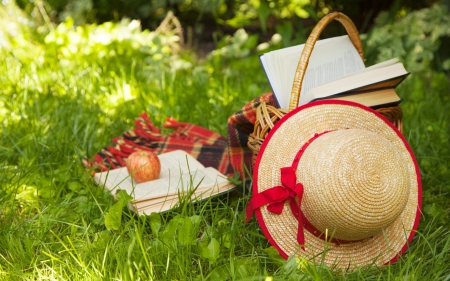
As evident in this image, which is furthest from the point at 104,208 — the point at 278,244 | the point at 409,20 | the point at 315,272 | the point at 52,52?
the point at 409,20

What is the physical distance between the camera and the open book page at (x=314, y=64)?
6.81 feet

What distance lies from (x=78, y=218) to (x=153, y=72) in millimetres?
2055

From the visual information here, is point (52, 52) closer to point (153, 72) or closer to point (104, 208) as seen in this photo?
point (153, 72)

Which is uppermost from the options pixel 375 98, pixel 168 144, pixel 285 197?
pixel 375 98

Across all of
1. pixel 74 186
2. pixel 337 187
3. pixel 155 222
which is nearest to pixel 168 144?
pixel 74 186

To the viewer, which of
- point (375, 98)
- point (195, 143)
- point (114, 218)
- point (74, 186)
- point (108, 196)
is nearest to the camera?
point (114, 218)

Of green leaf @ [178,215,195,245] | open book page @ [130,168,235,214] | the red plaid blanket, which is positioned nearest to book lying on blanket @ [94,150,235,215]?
open book page @ [130,168,235,214]

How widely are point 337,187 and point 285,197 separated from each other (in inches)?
6.8

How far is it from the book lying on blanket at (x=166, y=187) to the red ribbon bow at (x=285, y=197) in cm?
30

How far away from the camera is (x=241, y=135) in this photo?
92.6 inches

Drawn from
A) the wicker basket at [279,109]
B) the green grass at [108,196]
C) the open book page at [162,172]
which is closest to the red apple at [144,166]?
the open book page at [162,172]

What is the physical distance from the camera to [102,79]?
3578 mm

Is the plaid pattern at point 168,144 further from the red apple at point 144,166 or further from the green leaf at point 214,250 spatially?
the green leaf at point 214,250

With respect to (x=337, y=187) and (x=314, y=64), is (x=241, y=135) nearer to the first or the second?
(x=314, y=64)
